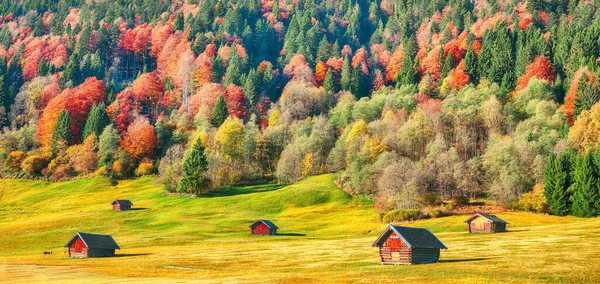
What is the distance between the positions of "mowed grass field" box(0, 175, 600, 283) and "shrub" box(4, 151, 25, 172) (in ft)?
34.6

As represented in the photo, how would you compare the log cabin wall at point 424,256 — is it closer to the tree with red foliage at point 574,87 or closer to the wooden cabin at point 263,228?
the wooden cabin at point 263,228

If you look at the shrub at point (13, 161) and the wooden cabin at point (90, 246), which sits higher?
the shrub at point (13, 161)

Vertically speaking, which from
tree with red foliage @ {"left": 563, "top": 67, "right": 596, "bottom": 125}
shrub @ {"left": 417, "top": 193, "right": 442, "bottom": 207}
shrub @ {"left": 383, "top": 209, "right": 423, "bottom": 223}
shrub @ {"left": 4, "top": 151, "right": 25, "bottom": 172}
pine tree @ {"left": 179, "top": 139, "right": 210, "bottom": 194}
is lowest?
shrub @ {"left": 383, "top": 209, "right": 423, "bottom": 223}

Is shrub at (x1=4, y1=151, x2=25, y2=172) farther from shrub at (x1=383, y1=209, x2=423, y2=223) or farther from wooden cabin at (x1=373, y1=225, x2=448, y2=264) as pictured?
wooden cabin at (x1=373, y1=225, x2=448, y2=264)

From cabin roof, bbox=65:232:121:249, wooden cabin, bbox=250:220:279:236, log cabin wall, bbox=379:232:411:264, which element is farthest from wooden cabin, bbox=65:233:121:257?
log cabin wall, bbox=379:232:411:264

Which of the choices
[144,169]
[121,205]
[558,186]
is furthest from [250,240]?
[144,169]

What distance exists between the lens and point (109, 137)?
19862cm

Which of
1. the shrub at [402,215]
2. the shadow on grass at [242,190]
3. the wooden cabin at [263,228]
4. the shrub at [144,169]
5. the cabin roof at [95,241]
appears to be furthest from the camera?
the shrub at [144,169]

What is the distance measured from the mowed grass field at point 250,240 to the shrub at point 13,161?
10.5m

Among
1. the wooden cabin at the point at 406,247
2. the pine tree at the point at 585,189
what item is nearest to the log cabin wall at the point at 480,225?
the pine tree at the point at 585,189

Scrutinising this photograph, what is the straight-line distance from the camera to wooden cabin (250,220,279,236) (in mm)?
115625

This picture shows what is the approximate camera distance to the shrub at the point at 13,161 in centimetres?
19225

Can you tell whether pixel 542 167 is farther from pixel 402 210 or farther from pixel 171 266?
pixel 171 266

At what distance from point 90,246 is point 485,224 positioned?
6504cm
